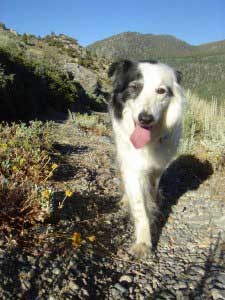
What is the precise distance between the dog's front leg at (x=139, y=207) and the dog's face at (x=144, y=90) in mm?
579

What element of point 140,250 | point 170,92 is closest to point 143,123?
point 170,92

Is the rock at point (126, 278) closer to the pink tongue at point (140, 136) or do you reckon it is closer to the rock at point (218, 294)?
the rock at point (218, 294)

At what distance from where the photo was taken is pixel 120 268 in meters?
2.89

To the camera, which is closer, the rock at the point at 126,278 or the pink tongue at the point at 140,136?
the rock at the point at 126,278

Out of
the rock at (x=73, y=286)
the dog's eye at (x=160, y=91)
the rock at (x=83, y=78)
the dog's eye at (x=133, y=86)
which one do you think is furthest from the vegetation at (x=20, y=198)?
the rock at (x=83, y=78)

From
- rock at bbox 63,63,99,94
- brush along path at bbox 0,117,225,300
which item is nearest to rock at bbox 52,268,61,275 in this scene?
brush along path at bbox 0,117,225,300

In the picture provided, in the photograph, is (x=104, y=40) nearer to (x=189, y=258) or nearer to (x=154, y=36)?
(x=154, y=36)

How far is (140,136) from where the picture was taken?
3.37 meters

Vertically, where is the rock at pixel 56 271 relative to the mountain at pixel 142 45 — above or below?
below

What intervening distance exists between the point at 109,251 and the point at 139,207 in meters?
0.54

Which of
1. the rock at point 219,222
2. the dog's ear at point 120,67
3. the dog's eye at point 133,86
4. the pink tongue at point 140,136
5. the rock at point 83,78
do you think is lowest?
the rock at point 219,222

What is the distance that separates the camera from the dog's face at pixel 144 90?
3213 mm

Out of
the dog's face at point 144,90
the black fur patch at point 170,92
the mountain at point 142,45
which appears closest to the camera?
the dog's face at point 144,90

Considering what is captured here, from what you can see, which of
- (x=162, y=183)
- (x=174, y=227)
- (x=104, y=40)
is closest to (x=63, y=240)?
(x=174, y=227)
